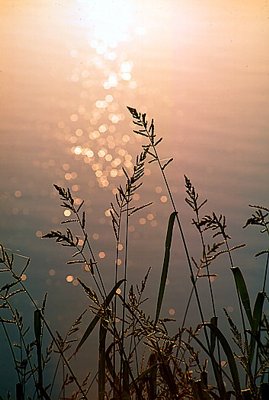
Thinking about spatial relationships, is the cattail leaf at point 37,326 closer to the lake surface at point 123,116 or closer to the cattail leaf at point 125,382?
the cattail leaf at point 125,382

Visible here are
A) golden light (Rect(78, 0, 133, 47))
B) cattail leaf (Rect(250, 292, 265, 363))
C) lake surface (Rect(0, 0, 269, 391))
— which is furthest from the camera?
golden light (Rect(78, 0, 133, 47))

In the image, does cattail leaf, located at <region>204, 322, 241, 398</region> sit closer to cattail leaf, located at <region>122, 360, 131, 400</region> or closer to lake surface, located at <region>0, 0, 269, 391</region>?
cattail leaf, located at <region>122, 360, 131, 400</region>

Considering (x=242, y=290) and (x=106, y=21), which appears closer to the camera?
(x=242, y=290)

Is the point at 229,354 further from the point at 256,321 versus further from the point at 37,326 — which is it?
the point at 37,326

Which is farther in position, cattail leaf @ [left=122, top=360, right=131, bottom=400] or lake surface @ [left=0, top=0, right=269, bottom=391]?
lake surface @ [left=0, top=0, right=269, bottom=391]

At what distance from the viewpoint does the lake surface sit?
8.39 ft

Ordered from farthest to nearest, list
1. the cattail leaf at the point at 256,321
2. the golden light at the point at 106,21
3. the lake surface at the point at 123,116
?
the golden light at the point at 106,21 < the lake surface at the point at 123,116 < the cattail leaf at the point at 256,321

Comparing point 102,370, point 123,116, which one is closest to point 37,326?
point 102,370

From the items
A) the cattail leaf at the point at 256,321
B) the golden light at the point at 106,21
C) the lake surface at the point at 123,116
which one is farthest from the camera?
the golden light at the point at 106,21

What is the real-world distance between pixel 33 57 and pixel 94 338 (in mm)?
1601

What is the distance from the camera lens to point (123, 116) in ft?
9.61

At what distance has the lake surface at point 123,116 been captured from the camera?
8.39 ft

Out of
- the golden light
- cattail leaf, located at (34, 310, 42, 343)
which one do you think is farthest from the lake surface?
cattail leaf, located at (34, 310, 42, 343)

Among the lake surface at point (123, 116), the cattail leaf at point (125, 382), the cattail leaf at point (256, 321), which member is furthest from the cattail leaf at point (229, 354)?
the lake surface at point (123, 116)
